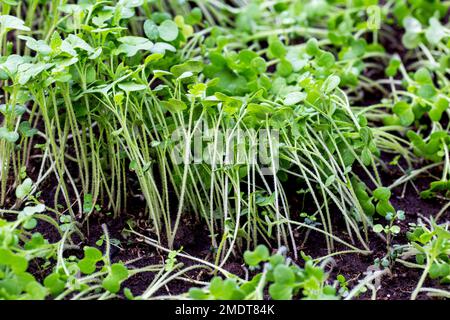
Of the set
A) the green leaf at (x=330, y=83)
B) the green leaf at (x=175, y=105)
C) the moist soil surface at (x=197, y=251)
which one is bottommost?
the moist soil surface at (x=197, y=251)

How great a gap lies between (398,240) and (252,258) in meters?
0.41

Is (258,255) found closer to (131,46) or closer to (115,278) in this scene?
(115,278)

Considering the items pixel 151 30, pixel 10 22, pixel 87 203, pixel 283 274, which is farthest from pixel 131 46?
pixel 283 274

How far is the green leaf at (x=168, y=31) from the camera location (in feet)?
4.63

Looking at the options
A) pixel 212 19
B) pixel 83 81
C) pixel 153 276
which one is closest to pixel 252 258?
pixel 153 276

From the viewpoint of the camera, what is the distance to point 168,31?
4.66ft

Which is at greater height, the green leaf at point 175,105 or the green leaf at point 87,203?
the green leaf at point 175,105

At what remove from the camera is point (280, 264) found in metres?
1.08

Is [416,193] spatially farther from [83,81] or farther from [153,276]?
[83,81]

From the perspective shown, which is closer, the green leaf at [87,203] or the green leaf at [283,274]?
the green leaf at [283,274]

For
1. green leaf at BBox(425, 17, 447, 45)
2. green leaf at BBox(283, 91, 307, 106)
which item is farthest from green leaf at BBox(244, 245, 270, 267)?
green leaf at BBox(425, 17, 447, 45)

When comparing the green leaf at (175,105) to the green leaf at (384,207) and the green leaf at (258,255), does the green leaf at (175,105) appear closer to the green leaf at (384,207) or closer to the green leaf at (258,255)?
the green leaf at (258,255)

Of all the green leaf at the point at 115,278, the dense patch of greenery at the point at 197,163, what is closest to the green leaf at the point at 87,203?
the dense patch of greenery at the point at 197,163

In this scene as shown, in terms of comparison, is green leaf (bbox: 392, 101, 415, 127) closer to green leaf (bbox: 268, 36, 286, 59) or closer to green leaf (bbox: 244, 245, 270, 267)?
green leaf (bbox: 268, 36, 286, 59)
